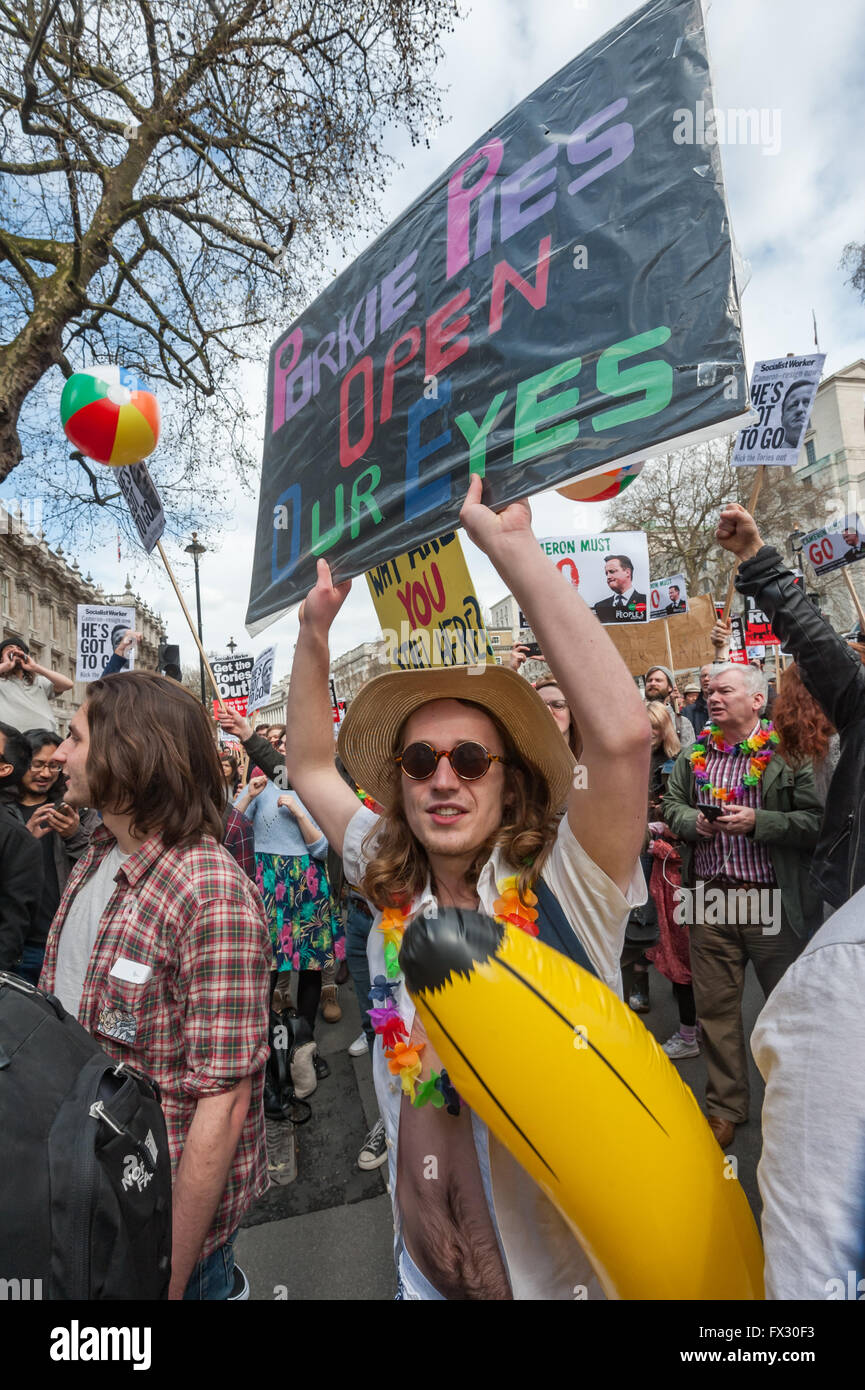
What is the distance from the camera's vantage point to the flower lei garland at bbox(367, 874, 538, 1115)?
1.36 m

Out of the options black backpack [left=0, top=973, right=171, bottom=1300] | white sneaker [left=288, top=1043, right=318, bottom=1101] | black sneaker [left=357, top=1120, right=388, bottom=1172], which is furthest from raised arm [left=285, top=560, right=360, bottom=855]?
white sneaker [left=288, top=1043, right=318, bottom=1101]

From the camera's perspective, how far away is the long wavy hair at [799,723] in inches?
128

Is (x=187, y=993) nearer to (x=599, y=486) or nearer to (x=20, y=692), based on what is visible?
(x=599, y=486)

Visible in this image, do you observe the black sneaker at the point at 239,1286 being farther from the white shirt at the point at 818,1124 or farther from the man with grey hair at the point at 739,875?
the man with grey hair at the point at 739,875

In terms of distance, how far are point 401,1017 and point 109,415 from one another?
255 cm

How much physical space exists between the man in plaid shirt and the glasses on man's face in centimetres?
53

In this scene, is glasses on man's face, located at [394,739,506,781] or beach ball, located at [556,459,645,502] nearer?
glasses on man's face, located at [394,739,506,781]

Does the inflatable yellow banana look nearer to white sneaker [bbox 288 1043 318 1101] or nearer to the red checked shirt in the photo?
the red checked shirt

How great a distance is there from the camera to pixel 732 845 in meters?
3.53

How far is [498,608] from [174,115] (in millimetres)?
53130

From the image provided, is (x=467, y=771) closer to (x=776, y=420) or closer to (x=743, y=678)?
(x=743, y=678)

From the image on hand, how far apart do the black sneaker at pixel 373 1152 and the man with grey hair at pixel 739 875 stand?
5.01ft

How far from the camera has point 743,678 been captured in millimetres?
3648
